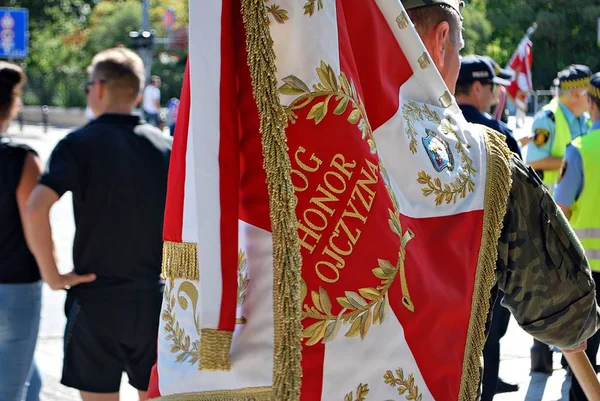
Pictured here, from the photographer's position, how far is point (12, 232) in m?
4.27

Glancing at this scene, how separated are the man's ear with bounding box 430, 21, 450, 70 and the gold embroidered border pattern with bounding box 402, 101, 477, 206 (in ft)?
0.59

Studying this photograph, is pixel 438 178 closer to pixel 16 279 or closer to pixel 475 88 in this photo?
pixel 16 279

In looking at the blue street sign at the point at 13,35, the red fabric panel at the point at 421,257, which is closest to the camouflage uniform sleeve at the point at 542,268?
the red fabric panel at the point at 421,257

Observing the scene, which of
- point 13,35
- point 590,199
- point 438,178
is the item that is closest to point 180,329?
point 438,178

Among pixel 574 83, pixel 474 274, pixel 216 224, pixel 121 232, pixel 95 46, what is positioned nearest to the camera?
pixel 216 224

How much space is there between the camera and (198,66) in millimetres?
1519

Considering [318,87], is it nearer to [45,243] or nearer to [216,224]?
[216,224]

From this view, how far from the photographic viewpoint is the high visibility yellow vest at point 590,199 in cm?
550

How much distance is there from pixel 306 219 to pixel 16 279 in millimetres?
2979

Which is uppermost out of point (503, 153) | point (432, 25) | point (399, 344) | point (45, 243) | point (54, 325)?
point (432, 25)

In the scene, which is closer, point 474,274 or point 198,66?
point 198,66

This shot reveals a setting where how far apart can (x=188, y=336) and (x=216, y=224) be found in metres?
0.23

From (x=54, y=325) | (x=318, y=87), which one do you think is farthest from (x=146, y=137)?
(x=54, y=325)

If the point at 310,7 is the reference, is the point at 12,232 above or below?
below
